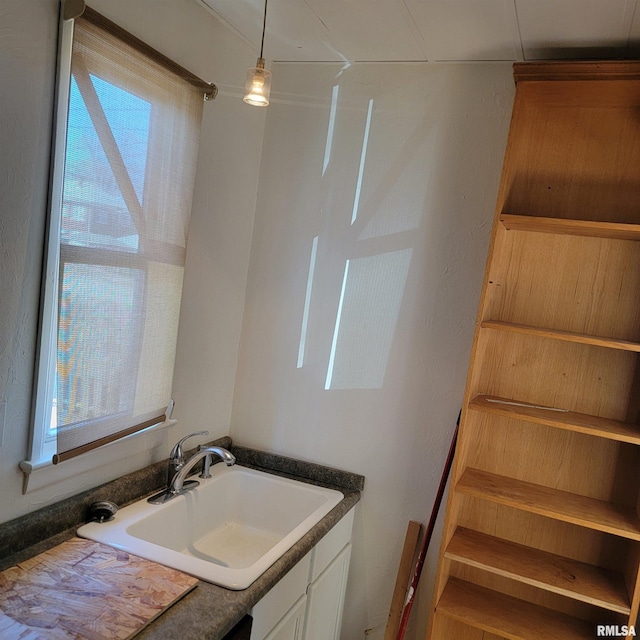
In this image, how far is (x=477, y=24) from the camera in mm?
1775

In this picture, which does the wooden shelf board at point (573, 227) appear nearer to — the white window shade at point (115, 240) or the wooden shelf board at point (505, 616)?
the white window shade at point (115, 240)

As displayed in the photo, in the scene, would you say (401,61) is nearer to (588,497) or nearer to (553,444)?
(553,444)

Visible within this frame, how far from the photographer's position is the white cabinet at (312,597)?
5.29 ft

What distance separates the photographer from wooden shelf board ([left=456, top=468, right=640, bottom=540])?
67.4 inches

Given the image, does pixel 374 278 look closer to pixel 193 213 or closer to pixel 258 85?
pixel 193 213

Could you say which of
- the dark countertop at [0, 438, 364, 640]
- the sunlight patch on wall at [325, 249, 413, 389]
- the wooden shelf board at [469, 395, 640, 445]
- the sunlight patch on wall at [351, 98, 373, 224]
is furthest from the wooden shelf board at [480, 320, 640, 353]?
the dark countertop at [0, 438, 364, 640]

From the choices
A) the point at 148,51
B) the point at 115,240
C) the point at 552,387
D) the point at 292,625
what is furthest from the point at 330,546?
the point at 148,51

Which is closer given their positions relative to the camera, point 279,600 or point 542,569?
point 279,600

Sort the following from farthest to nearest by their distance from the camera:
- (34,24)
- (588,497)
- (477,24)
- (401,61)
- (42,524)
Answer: (401,61) < (588,497) < (477,24) < (42,524) < (34,24)

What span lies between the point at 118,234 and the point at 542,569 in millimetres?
1690

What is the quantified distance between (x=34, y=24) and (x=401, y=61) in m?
1.29

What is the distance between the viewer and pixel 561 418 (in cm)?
180

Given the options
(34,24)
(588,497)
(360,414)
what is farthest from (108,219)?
(588,497)

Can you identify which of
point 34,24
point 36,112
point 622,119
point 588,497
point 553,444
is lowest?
point 588,497
